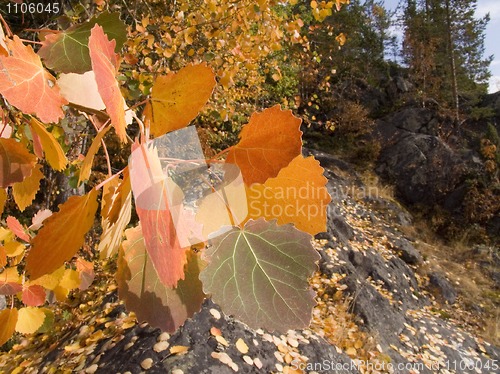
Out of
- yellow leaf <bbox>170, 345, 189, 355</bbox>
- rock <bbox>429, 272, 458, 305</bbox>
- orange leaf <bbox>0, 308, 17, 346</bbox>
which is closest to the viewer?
orange leaf <bbox>0, 308, 17, 346</bbox>

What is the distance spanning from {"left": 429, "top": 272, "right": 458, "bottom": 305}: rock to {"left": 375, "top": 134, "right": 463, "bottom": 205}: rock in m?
2.67

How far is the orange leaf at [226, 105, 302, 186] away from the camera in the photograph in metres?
A: 0.16

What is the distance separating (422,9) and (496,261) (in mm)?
10691

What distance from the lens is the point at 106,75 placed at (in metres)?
0.17

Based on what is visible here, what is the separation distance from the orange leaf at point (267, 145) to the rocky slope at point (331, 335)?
2.92 feet

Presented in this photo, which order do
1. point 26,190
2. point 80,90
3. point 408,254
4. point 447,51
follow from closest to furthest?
point 80,90 < point 26,190 < point 408,254 < point 447,51

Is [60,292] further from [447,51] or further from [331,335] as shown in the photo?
[447,51]

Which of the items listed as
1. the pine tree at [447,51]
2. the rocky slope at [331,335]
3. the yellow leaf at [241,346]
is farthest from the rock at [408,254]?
the pine tree at [447,51]

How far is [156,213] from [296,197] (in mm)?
104

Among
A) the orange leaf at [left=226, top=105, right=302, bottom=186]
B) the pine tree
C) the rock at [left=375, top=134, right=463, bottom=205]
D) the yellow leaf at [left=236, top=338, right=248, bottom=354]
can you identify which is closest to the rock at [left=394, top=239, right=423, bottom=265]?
the rock at [left=375, top=134, right=463, bottom=205]

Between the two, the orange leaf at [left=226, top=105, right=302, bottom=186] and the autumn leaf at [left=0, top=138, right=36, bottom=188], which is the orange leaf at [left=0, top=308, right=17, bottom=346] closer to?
the autumn leaf at [left=0, top=138, right=36, bottom=188]

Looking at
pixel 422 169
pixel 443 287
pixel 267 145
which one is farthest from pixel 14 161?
pixel 422 169

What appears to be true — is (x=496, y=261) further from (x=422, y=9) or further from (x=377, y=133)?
(x=422, y=9)

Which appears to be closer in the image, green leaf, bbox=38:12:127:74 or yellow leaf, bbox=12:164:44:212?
green leaf, bbox=38:12:127:74
